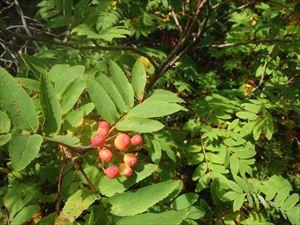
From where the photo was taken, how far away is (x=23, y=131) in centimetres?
96

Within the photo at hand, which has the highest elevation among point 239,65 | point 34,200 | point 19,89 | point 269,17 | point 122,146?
point 19,89

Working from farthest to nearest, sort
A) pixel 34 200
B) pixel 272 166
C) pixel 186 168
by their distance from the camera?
pixel 272 166 < pixel 186 168 < pixel 34 200

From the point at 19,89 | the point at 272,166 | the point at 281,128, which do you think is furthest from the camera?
the point at 281,128

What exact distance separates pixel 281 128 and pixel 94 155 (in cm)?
223

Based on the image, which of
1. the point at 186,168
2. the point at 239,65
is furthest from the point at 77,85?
the point at 239,65

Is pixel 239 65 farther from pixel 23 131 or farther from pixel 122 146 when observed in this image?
pixel 23 131

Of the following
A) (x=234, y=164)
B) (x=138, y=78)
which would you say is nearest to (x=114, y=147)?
(x=138, y=78)

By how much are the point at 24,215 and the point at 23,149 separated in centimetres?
46

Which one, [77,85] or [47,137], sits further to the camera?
[77,85]

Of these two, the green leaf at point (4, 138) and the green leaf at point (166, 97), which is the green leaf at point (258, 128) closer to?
the green leaf at point (166, 97)

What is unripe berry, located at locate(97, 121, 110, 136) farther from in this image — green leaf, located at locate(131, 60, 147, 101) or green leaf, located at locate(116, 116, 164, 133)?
green leaf, located at locate(131, 60, 147, 101)

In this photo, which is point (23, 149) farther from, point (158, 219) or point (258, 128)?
point (258, 128)

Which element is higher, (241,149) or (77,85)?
(77,85)

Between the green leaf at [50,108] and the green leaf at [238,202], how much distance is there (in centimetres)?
107
